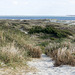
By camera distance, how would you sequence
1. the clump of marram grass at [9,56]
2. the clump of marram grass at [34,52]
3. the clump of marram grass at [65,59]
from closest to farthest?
the clump of marram grass at [9,56] < the clump of marram grass at [65,59] < the clump of marram grass at [34,52]

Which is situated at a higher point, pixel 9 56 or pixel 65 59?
pixel 9 56

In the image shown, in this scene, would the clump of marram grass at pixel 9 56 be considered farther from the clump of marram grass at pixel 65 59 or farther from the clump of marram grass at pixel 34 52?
the clump of marram grass at pixel 34 52

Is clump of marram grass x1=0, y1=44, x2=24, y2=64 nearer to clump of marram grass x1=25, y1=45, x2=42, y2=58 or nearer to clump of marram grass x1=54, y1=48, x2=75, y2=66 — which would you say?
clump of marram grass x1=54, y1=48, x2=75, y2=66

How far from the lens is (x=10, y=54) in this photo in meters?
7.17

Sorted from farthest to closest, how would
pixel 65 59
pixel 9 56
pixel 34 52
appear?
pixel 34 52
pixel 65 59
pixel 9 56

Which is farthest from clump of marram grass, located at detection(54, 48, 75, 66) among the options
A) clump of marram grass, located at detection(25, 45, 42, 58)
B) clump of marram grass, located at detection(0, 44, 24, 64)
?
clump of marram grass, located at detection(25, 45, 42, 58)

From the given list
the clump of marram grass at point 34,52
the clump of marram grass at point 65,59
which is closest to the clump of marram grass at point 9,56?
the clump of marram grass at point 65,59

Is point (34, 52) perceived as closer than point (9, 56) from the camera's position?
No

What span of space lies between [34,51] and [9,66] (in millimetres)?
3570

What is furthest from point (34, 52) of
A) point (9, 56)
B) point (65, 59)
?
point (9, 56)

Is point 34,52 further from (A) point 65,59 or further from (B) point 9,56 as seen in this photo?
(B) point 9,56

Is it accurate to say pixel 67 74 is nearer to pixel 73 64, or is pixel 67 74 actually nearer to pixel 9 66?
pixel 73 64

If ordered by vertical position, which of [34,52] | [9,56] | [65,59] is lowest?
[34,52]

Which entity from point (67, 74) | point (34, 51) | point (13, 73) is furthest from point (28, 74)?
point (34, 51)
